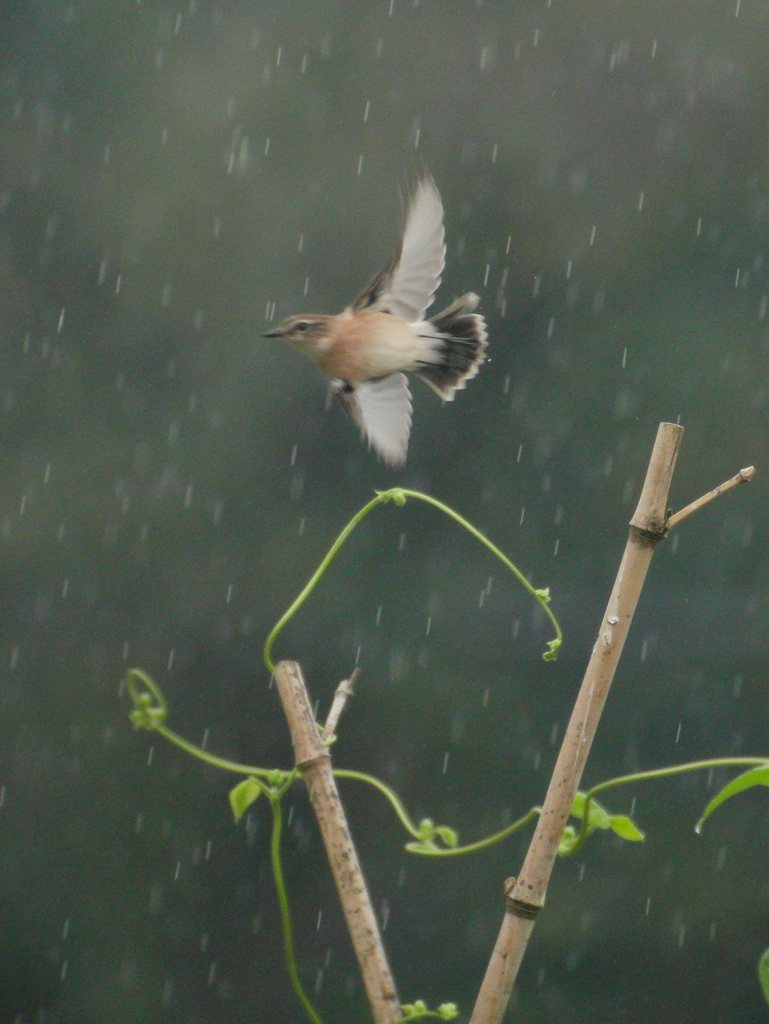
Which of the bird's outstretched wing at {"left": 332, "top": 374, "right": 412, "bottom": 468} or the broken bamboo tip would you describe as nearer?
the broken bamboo tip

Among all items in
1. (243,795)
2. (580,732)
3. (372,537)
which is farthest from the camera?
(372,537)

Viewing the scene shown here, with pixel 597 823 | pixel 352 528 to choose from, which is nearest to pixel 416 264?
pixel 352 528

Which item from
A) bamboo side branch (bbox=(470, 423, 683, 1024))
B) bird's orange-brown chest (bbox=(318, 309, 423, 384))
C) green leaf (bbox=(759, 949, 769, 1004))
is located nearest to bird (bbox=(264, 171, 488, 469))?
bird's orange-brown chest (bbox=(318, 309, 423, 384))

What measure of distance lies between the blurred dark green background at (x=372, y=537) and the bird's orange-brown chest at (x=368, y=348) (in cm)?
105

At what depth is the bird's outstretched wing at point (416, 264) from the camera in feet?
1.93

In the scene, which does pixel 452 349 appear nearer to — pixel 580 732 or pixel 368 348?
pixel 368 348

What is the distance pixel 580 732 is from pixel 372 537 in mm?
1223

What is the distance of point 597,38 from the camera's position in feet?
5.61

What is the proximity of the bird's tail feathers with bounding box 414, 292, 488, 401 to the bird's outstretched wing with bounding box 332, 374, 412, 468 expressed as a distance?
1cm

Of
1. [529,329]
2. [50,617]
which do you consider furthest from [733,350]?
[50,617]

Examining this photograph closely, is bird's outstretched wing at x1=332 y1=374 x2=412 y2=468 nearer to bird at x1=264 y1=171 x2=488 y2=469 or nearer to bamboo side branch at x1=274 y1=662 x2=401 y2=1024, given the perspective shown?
bird at x1=264 y1=171 x2=488 y2=469

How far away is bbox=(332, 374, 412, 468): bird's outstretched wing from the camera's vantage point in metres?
0.57

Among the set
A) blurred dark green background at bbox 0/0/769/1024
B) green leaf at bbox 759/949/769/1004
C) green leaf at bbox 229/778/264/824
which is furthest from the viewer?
blurred dark green background at bbox 0/0/769/1024

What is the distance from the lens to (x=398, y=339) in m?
0.57
